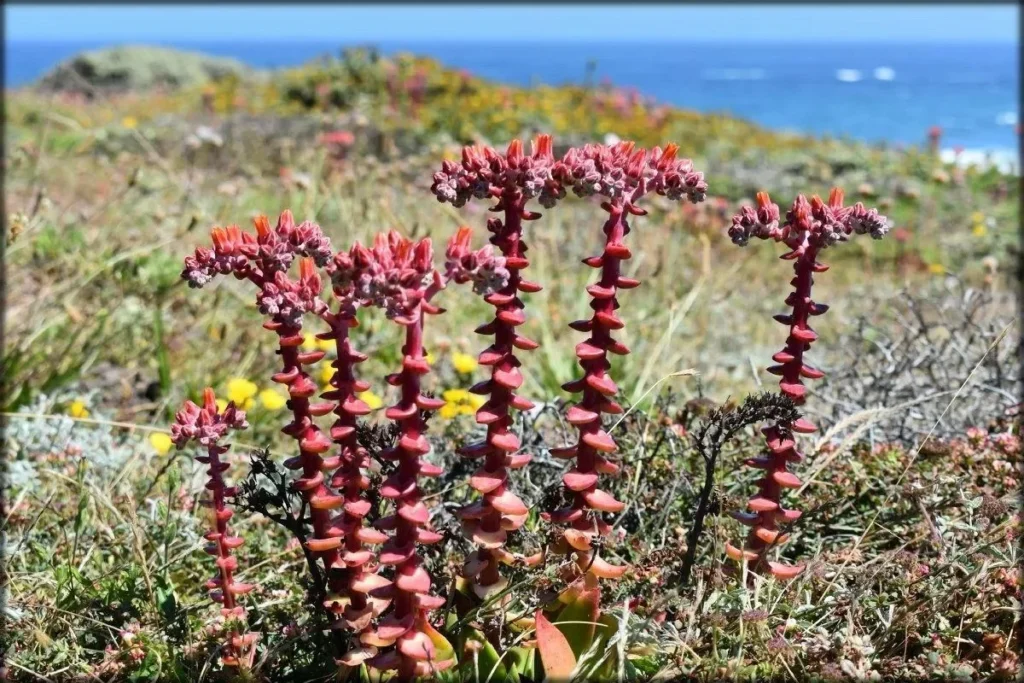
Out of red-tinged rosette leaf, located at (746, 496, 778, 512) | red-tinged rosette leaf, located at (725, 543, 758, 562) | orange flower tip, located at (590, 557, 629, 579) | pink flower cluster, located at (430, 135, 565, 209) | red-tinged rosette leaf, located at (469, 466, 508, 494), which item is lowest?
red-tinged rosette leaf, located at (725, 543, 758, 562)

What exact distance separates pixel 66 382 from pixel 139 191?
9.72 feet

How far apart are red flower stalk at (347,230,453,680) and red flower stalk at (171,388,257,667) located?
1.15 ft

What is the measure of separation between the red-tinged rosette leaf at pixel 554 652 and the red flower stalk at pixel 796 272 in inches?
19.7

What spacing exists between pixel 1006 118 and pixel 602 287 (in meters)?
37.7

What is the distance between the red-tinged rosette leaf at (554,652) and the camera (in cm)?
176

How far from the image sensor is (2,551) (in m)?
2.44

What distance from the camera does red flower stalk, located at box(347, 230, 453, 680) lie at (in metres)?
1.52

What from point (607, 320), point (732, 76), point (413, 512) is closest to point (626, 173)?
point (607, 320)

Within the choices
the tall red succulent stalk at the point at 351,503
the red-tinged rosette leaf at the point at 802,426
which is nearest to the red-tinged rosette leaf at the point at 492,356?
the tall red succulent stalk at the point at 351,503

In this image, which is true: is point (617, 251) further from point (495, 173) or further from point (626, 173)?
point (495, 173)

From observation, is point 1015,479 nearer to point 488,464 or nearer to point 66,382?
point 488,464

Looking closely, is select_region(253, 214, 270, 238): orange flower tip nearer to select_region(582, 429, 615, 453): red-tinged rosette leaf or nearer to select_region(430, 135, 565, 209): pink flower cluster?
select_region(430, 135, 565, 209): pink flower cluster

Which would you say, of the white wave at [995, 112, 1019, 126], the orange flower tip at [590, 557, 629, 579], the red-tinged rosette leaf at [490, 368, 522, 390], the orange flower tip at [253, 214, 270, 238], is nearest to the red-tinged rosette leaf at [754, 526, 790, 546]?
the orange flower tip at [590, 557, 629, 579]

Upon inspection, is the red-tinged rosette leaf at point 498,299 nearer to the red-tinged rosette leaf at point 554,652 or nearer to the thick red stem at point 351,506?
the thick red stem at point 351,506
